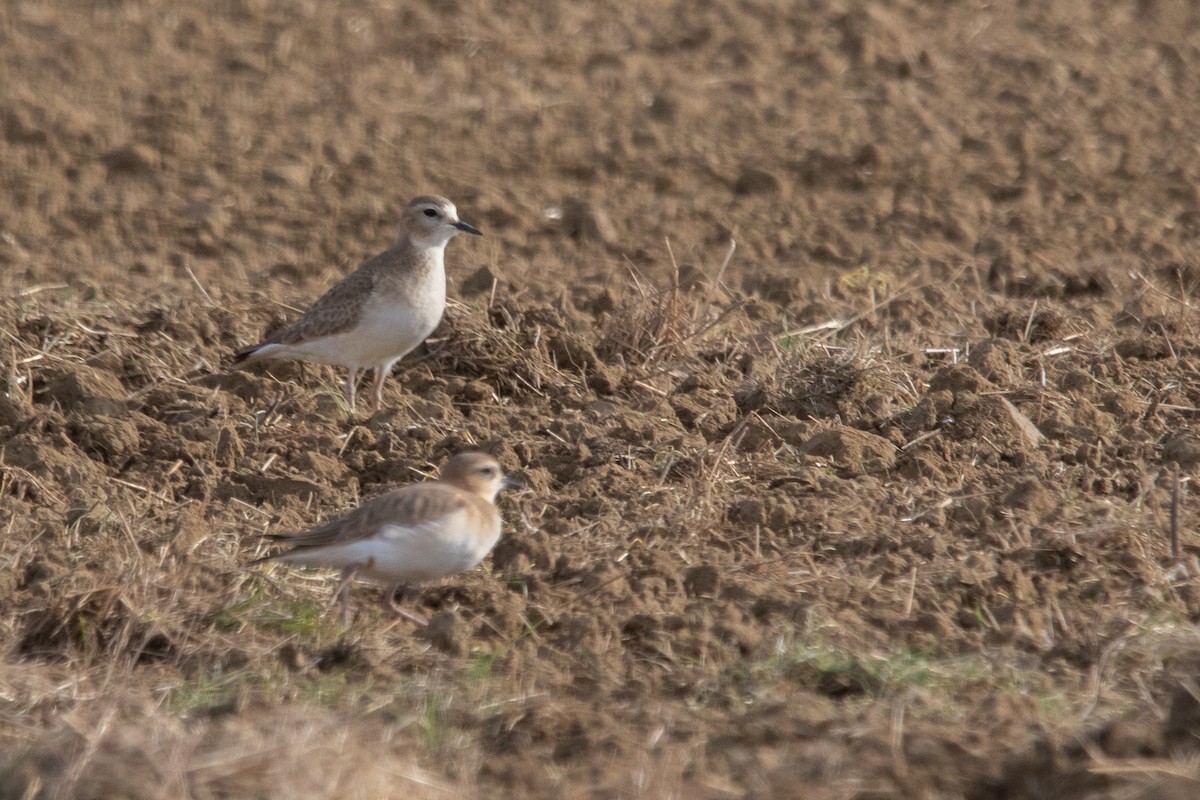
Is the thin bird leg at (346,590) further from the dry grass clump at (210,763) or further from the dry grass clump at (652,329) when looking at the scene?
the dry grass clump at (652,329)

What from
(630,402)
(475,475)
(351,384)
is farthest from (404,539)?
(351,384)

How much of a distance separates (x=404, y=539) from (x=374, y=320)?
2802 millimetres

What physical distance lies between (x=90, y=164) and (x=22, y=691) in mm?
8119

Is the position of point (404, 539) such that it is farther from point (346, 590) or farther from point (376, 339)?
point (376, 339)

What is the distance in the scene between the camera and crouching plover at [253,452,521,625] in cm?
615

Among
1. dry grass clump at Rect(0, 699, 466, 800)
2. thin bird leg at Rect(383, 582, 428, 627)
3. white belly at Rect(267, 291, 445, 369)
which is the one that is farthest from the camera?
white belly at Rect(267, 291, 445, 369)

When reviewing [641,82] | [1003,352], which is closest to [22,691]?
[1003,352]

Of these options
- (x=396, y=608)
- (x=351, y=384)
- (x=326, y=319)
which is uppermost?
(x=396, y=608)

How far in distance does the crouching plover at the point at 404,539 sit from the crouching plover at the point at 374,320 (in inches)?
95.4

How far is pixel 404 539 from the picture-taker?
6.12 metres

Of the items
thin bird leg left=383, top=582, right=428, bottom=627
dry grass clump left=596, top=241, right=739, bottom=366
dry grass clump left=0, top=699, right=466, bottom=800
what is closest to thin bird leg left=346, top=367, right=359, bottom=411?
dry grass clump left=596, top=241, right=739, bottom=366

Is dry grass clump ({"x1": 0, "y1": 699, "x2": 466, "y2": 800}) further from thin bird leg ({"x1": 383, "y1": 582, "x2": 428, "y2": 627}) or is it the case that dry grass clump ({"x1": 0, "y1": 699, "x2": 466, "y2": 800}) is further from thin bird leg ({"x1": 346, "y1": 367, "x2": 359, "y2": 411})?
thin bird leg ({"x1": 346, "y1": 367, "x2": 359, "y2": 411})

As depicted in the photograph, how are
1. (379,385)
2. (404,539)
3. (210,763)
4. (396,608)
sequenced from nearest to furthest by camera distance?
(210,763) → (404,539) → (396,608) → (379,385)

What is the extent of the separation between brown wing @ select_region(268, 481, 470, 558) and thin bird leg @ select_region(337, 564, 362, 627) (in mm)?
104
